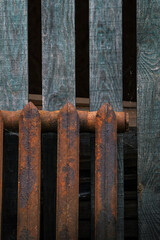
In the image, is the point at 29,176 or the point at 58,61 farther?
the point at 58,61

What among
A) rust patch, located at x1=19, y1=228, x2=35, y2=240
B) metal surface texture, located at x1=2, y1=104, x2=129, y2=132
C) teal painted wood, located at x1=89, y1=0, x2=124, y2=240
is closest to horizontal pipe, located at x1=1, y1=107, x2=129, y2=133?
metal surface texture, located at x1=2, y1=104, x2=129, y2=132

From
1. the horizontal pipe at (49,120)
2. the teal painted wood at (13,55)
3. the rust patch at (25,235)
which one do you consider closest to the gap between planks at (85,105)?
the teal painted wood at (13,55)

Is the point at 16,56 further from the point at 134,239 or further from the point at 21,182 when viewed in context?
the point at 134,239

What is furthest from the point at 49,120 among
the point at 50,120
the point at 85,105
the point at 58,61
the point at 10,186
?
the point at 85,105

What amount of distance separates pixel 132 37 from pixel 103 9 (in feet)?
5.80

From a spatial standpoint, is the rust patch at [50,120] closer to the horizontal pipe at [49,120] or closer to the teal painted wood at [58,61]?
the horizontal pipe at [49,120]

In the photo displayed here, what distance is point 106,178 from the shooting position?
114 cm

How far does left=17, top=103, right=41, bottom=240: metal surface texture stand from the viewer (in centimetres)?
112

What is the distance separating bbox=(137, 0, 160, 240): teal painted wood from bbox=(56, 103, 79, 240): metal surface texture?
0.36 meters

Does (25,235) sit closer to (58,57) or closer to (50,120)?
(50,120)

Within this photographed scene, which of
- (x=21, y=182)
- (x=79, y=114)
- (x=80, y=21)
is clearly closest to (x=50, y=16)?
(x=79, y=114)

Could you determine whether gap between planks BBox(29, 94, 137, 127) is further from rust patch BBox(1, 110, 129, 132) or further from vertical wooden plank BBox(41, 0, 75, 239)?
rust patch BBox(1, 110, 129, 132)

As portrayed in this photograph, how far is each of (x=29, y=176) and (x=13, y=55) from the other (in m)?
0.57

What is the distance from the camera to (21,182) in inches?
44.3
